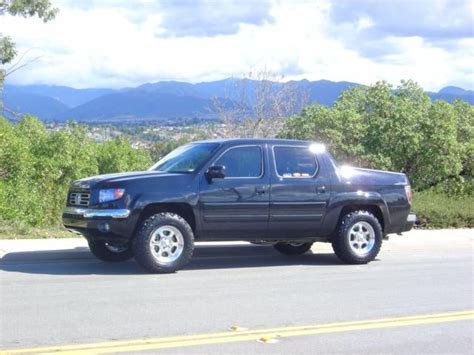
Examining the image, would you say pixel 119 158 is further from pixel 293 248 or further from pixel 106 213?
pixel 106 213

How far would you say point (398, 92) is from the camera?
91.5 ft

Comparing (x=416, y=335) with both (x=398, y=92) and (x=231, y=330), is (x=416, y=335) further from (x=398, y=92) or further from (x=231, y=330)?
(x=398, y=92)

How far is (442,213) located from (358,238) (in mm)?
6465

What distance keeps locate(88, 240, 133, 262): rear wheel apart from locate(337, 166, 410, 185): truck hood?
135 inches

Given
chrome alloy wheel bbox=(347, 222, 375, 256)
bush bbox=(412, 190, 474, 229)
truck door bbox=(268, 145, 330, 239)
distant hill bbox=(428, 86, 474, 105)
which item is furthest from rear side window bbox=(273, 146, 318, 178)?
distant hill bbox=(428, 86, 474, 105)

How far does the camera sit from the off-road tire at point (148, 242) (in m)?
9.98

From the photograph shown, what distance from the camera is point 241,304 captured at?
8.38 metres

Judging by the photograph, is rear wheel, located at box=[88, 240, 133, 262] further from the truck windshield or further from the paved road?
the truck windshield

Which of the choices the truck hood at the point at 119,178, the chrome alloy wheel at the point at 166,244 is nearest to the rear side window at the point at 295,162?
the truck hood at the point at 119,178

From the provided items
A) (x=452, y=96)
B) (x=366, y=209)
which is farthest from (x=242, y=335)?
(x=452, y=96)

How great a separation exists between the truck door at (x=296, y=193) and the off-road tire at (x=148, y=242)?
52.5 inches

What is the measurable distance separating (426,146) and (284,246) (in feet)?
43.5

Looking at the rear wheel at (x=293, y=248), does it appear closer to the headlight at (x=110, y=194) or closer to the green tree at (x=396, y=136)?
the headlight at (x=110, y=194)

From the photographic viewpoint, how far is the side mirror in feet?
34.0
